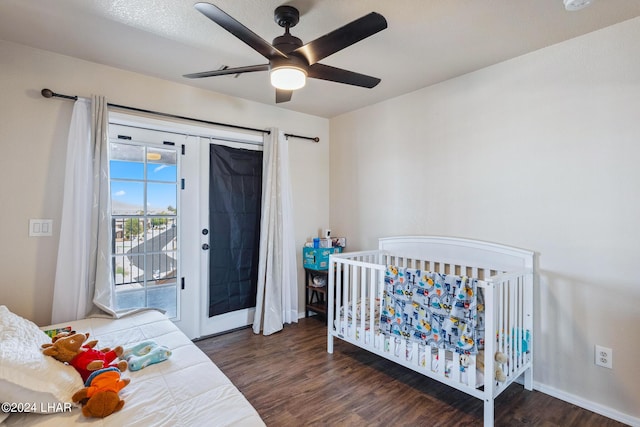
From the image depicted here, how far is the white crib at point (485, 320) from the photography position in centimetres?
181

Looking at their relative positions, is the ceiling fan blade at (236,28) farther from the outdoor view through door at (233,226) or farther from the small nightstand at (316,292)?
the small nightstand at (316,292)

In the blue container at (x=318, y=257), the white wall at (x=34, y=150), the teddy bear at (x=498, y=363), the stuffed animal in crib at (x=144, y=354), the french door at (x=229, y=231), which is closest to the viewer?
the stuffed animal in crib at (x=144, y=354)

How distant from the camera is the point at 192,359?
1.64m

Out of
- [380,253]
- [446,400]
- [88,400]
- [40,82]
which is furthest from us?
[380,253]

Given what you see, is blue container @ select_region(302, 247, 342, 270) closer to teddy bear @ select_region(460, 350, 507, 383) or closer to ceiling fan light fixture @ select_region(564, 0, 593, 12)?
teddy bear @ select_region(460, 350, 507, 383)

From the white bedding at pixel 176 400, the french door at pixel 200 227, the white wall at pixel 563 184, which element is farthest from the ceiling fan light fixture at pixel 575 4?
the french door at pixel 200 227

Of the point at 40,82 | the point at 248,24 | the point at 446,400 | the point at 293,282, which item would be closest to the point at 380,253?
the point at 293,282

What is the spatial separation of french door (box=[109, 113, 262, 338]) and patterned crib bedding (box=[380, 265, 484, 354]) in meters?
1.65

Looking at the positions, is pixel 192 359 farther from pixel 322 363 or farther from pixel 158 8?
pixel 158 8

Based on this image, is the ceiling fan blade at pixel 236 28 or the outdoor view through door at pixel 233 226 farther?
the outdoor view through door at pixel 233 226

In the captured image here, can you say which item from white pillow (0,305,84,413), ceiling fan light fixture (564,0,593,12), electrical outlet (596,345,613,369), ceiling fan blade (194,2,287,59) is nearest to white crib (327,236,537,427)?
electrical outlet (596,345,613,369)

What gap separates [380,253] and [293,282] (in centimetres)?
102

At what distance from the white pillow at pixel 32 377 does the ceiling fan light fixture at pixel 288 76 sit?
5.58 feet

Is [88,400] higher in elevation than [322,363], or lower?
higher
